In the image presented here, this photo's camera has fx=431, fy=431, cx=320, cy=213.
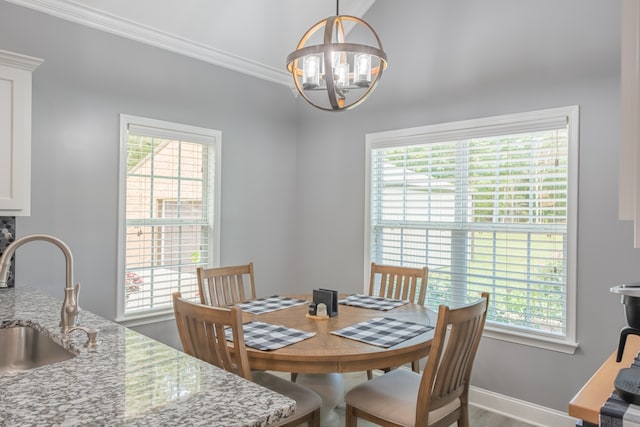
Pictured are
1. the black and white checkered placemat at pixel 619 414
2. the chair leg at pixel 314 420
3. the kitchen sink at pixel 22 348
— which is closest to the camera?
the black and white checkered placemat at pixel 619 414

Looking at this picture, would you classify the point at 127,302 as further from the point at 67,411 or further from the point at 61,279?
the point at 67,411

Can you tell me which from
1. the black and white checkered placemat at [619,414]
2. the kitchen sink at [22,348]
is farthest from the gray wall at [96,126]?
the black and white checkered placemat at [619,414]

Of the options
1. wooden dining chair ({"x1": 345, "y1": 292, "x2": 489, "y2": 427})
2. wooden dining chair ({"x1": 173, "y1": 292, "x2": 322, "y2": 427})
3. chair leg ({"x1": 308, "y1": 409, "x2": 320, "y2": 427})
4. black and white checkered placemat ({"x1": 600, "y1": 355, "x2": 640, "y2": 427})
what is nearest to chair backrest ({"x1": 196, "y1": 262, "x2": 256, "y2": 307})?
wooden dining chair ({"x1": 173, "y1": 292, "x2": 322, "y2": 427})

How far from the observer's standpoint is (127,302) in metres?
3.23

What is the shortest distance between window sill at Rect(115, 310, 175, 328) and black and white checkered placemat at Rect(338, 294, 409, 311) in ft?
4.80

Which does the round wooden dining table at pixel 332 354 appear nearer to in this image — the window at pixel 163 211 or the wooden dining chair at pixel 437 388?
the wooden dining chair at pixel 437 388

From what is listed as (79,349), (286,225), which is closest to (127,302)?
(286,225)

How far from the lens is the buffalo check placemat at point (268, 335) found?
6.59 feet

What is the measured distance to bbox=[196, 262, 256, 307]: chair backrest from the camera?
2.94m

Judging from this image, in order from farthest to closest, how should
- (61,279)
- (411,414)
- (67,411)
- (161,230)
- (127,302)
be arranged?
1. (161,230)
2. (127,302)
3. (61,279)
4. (411,414)
5. (67,411)

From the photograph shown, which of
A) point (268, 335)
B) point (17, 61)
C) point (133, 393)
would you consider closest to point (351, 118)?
point (268, 335)

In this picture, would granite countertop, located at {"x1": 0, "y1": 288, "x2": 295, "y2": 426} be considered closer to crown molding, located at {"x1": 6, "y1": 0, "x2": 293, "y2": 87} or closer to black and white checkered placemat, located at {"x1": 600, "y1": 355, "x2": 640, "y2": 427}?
black and white checkered placemat, located at {"x1": 600, "y1": 355, "x2": 640, "y2": 427}

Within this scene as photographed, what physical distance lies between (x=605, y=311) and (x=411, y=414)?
150cm

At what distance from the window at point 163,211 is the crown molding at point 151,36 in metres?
0.61
